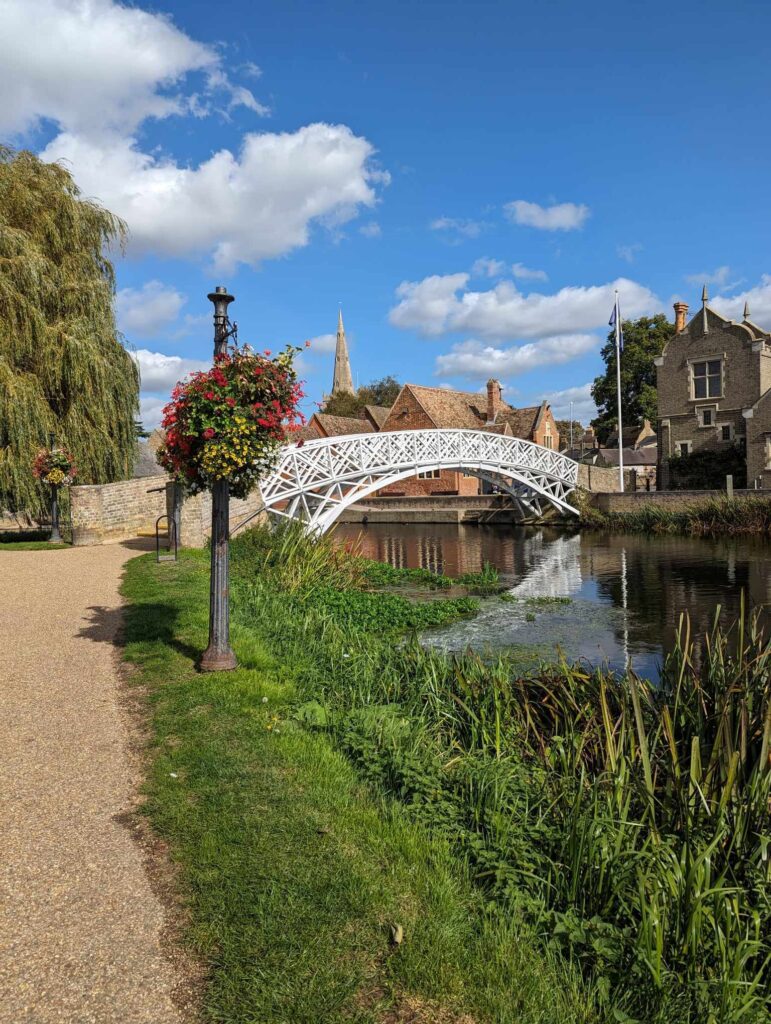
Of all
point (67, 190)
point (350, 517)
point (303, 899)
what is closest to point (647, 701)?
point (303, 899)

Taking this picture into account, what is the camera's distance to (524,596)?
51.3ft

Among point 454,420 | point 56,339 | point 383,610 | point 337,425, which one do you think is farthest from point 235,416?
point 337,425

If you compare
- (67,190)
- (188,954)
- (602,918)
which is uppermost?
(67,190)

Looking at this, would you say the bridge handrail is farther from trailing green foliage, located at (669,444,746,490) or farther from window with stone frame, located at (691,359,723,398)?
window with stone frame, located at (691,359,723,398)

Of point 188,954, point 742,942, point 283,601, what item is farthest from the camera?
point 283,601

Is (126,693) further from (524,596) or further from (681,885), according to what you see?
(524,596)

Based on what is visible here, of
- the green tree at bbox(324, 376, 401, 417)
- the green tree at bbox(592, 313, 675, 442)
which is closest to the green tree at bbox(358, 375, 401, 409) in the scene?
the green tree at bbox(324, 376, 401, 417)

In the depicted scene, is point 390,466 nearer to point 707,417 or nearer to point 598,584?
point 598,584

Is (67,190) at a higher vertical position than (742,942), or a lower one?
higher

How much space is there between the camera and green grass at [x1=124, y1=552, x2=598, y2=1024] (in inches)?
101

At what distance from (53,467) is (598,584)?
14.3 m

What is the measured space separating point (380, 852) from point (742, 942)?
5.49ft

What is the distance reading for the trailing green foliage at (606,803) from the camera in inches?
121

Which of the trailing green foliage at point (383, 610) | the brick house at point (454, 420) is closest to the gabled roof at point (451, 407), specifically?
the brick house at point (454, 420)
